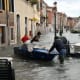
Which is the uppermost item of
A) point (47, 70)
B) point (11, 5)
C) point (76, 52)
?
point (11, 5)

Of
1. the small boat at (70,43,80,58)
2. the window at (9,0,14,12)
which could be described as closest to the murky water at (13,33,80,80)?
the small boat at (70,43,80,58)

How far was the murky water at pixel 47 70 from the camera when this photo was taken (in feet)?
50.2

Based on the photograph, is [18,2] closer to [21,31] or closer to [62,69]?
[21,31]

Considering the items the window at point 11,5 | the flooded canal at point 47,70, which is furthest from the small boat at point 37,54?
the window at point 11,5

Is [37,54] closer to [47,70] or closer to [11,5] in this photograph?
[47,70]

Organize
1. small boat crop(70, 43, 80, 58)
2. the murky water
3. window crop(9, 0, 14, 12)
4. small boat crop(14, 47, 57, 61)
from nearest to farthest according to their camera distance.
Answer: the murky water → small boat crop(14, 47, 57, 61) → small boat crop(70, 43, 80, 58) → window crop(9, 0, 14, 12)

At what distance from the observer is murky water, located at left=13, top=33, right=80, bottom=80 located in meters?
15.3

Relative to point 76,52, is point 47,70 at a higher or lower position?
lower

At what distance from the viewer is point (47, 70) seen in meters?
17.8

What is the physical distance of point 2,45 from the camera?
3681cm

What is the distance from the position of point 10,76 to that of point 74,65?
1119 cm

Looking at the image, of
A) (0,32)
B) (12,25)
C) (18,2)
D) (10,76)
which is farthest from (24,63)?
(18,2)

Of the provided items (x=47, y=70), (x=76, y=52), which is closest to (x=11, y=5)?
(x=76, y=52)

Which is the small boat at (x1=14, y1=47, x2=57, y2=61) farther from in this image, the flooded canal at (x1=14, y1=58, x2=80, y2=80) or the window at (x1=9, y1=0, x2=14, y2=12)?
the window at (x1=9, y1=0, x2=14, y2=12)
